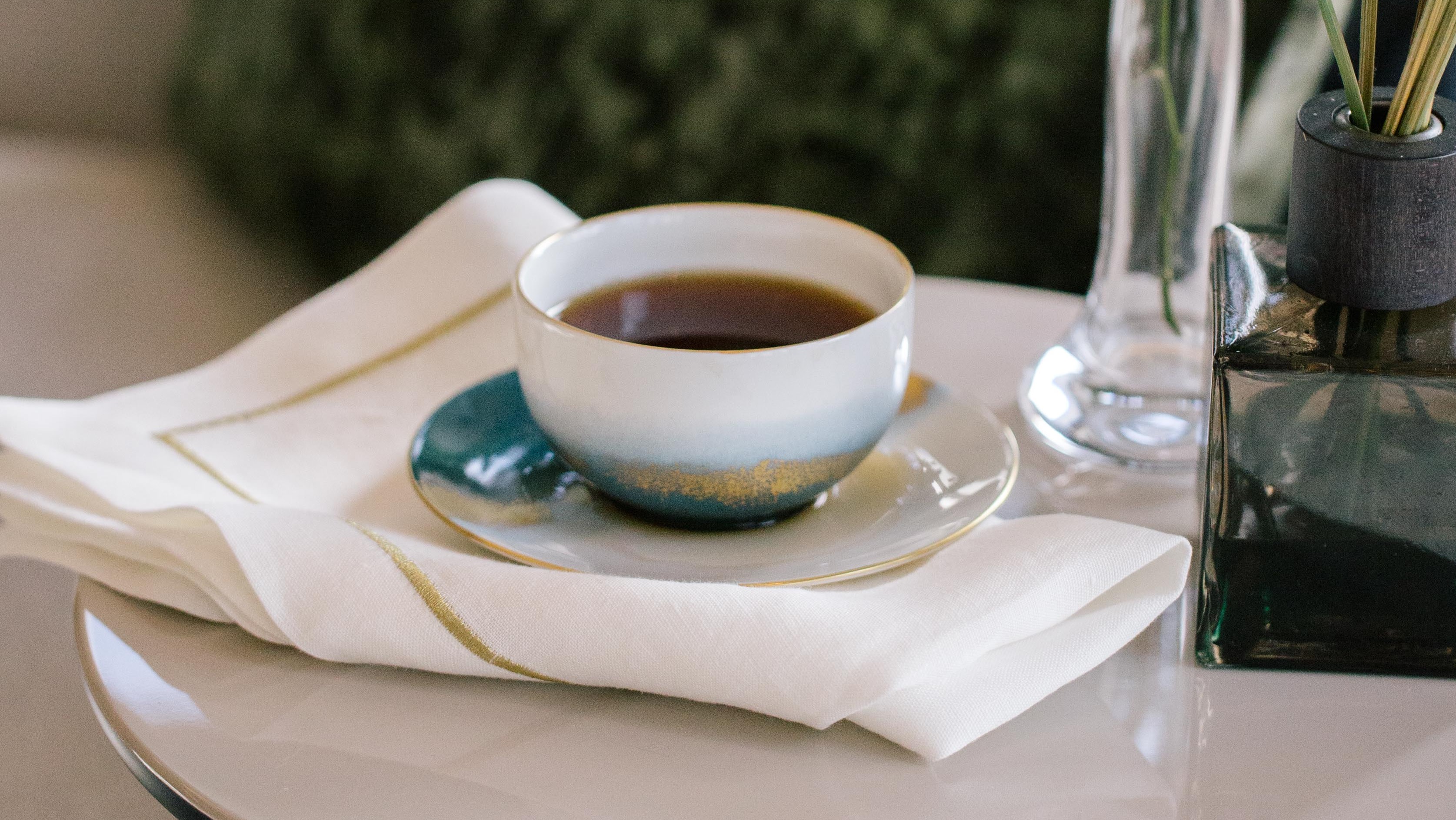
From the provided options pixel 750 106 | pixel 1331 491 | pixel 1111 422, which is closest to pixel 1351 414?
pixel 1331 491

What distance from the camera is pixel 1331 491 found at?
1.07 ft

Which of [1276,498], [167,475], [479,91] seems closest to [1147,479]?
[1276,498]

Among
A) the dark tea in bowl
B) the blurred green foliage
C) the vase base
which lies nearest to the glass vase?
the vase base

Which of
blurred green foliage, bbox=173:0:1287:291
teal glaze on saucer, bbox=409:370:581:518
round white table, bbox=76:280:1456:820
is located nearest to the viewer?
round white table, bbox=76:280:1456:820

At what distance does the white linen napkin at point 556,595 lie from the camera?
304 millimetres

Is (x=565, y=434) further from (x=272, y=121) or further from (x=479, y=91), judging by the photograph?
(x=272, y=121)

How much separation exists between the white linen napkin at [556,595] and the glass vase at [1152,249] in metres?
0.11

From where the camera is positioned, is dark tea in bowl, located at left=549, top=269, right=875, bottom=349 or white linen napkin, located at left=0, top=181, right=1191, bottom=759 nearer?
white linen napkin, located at left=0, top=181, right=1191, bottom=759

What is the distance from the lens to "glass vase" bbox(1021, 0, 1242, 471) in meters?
0.45

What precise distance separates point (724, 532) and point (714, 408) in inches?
1.9

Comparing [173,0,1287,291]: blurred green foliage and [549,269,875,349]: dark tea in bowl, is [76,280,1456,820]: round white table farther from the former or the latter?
[173,0,1287,291]: blurred green foliage

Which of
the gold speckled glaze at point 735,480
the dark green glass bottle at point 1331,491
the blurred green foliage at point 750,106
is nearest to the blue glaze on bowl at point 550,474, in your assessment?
the gold speckled glaze at point 735,480

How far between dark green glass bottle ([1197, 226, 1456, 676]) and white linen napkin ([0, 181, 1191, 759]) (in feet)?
0.07

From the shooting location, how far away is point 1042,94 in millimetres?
1078
